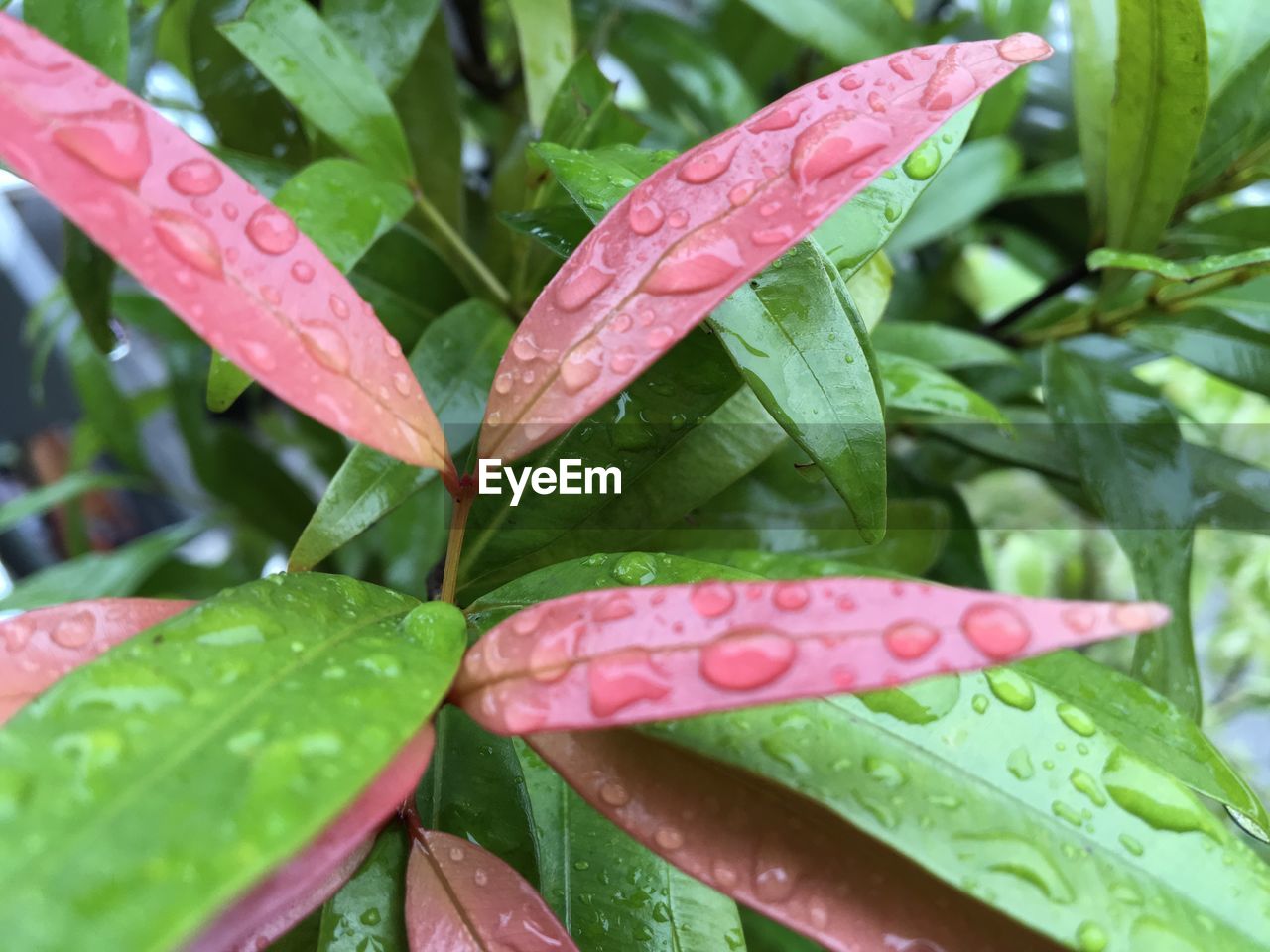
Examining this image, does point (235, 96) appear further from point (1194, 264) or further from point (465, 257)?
point (1194, 264)

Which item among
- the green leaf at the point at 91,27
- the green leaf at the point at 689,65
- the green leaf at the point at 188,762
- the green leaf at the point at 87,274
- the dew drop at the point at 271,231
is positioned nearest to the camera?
the green leaf at the point at 188,762

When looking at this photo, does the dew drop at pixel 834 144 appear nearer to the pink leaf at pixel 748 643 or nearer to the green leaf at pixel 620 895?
the pink leaf at pixel 748 643

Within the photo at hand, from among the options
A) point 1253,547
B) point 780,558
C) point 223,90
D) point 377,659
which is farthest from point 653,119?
point 1253,547

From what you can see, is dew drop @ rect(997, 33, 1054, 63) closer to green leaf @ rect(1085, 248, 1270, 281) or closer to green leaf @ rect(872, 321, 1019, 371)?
green leaf @ rect(1085, 248, 1270, 281)

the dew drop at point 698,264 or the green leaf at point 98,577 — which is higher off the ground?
the dew drop at point 698,264

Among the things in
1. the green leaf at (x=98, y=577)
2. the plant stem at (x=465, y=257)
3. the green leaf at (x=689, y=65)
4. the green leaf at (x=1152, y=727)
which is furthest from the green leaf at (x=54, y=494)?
the green leaf at (x=1152, y=727)

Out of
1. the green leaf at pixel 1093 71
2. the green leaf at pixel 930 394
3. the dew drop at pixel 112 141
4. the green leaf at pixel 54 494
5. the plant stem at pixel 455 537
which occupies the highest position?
the dew drop at pixel 112 141
